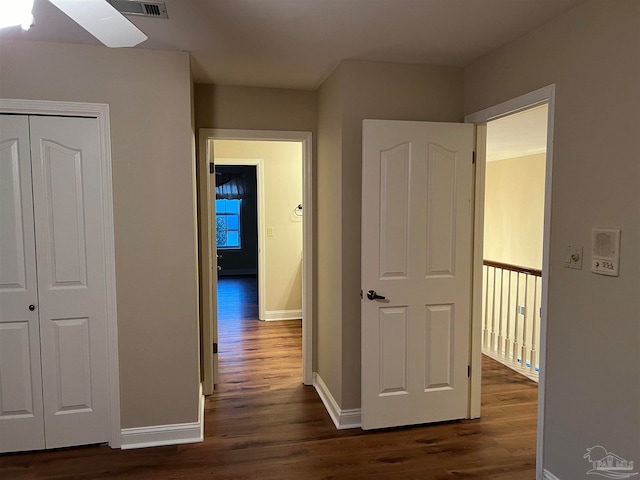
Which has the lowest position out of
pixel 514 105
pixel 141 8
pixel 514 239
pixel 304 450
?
pixel 304 450

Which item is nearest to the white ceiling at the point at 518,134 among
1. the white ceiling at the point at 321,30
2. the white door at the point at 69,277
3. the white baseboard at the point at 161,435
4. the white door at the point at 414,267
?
the white door at the point at 414,267

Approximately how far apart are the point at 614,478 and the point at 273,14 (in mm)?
2573

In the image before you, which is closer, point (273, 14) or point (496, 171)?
point (273, 14)

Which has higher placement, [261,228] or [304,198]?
[304,198]

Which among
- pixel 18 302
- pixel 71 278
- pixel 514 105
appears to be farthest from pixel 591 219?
pixel 18 302

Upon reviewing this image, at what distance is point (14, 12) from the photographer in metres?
1.33

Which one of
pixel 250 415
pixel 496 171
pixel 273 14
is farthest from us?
pixel 496 171

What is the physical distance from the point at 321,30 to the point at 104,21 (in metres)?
1.04

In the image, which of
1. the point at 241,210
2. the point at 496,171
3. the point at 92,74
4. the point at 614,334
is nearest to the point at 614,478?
the point at 614,334

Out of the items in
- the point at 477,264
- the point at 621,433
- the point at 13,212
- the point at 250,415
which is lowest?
the point at 250,415

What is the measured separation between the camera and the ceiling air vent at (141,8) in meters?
1.95

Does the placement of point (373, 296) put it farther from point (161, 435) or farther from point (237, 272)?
point (237, 272)

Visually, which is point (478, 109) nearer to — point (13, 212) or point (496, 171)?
point (13, 212)

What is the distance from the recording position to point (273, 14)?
2.09 meters
